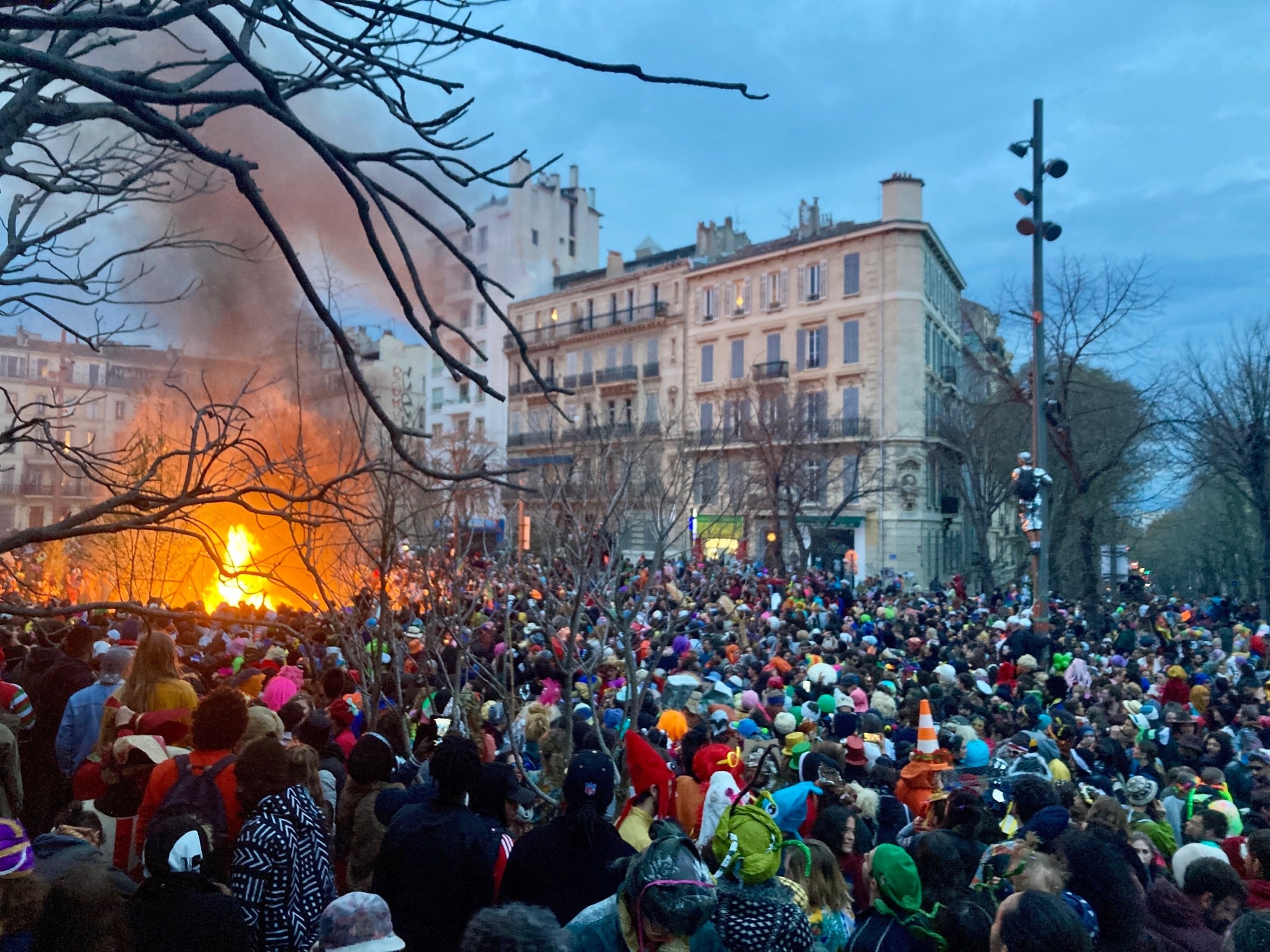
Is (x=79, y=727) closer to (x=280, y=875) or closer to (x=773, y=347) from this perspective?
(x=280, y=875)

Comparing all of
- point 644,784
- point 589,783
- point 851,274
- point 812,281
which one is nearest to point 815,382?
point 812,281

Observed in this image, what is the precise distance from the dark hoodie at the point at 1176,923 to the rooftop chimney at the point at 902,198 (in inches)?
1434

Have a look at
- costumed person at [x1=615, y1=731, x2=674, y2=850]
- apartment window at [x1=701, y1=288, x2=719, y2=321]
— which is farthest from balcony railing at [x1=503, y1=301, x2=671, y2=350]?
costumed person at [x1=615, y1=731, x2=674, y2=850]

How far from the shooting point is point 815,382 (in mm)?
39500

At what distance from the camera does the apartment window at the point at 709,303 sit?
141 feet

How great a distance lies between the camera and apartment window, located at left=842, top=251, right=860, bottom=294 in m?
38.4

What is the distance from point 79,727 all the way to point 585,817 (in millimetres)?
3881

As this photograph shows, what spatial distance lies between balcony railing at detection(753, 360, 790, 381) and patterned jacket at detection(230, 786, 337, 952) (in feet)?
122

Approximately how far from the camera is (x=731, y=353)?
42.2 metres

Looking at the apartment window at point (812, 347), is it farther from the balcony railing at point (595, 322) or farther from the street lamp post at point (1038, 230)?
the street lamp post at point (1038, 230)

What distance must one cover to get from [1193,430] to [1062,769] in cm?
1822

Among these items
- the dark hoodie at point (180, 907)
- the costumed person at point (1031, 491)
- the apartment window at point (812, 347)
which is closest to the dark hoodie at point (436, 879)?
the dark hoodie at point (180, 907)

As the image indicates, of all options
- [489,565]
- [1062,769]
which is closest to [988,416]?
[489,565]

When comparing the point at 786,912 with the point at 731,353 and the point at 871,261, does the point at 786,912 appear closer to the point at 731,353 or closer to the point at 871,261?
the point at 871,261
